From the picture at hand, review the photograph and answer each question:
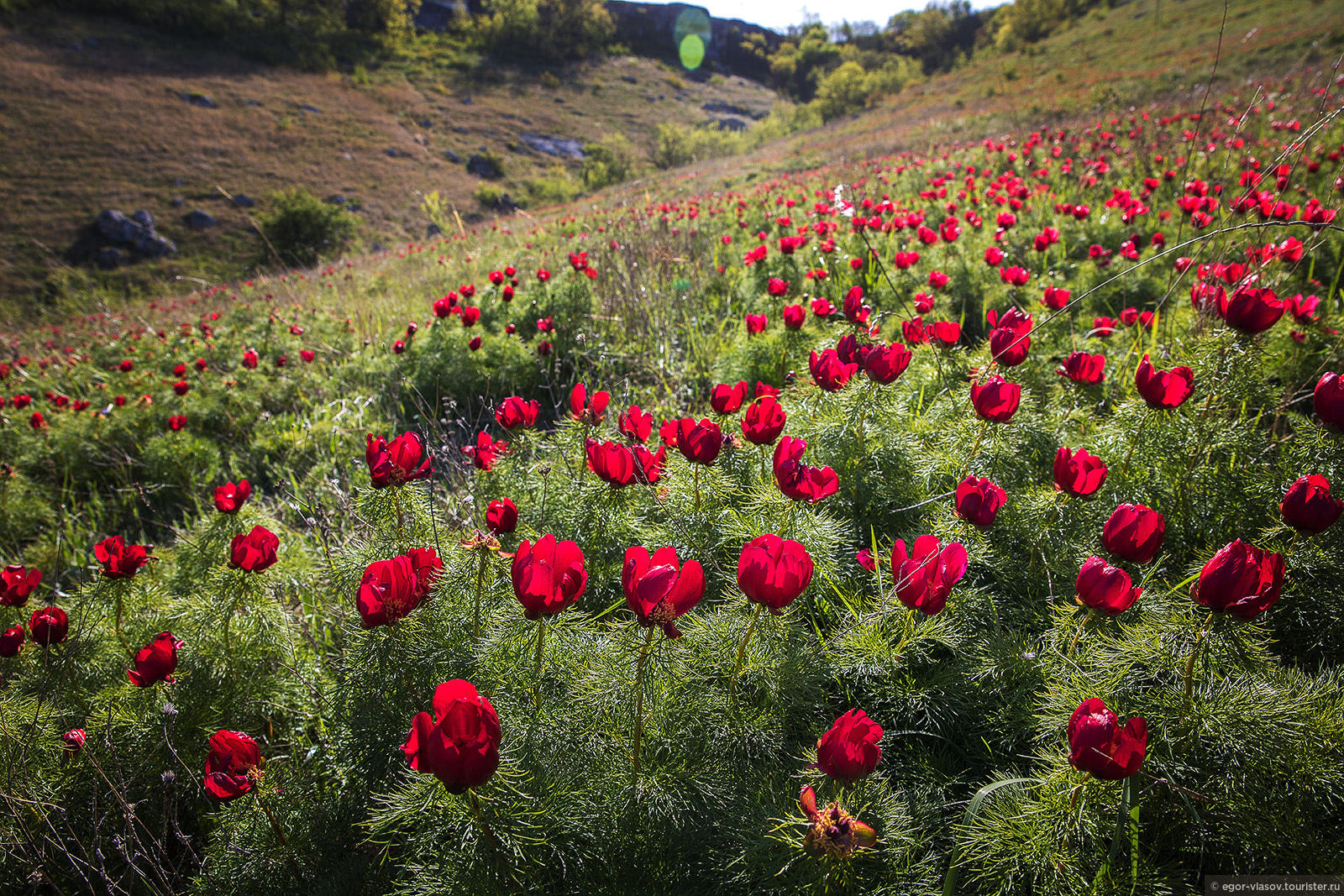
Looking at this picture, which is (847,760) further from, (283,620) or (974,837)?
(283,620)

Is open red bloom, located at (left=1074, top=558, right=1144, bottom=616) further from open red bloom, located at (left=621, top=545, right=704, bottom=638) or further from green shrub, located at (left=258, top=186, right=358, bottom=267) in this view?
green shrub, located at (left=258, top=186, right=358, bottom=267)

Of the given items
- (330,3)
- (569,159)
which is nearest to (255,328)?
(569,159)

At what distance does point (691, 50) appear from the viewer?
63281 millimetres

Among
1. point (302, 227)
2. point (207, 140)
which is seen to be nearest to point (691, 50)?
point (207, 140)

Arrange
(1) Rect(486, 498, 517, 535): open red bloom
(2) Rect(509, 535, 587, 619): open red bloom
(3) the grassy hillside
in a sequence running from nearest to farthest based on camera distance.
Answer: (2) Rect(509, 535, 587, 619): open red bloom → (1) Rect(486, 498, 517, 535): open red bloom → (3) the grassy hillside

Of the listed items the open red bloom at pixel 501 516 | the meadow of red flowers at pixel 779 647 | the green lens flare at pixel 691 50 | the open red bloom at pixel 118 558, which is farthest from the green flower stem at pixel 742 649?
the green lens flare at pixel 691 50

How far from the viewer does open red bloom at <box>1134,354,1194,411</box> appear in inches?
60.6

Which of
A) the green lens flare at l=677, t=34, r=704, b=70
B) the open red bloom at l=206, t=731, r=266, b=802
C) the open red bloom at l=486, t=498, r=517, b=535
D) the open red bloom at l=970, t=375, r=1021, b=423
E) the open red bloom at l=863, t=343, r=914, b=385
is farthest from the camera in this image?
the green lens flare at l=677, t=34, r=704, b=70

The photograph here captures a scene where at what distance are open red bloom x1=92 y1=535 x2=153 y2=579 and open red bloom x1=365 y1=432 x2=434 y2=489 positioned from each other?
2.63ft

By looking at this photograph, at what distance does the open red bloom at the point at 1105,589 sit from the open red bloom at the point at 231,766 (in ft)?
6.19

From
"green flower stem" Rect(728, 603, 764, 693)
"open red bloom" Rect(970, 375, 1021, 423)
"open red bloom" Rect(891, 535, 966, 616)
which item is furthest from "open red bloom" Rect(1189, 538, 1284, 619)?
"green flower stem" Rect(728, 603, 764, 693)

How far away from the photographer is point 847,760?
945 millimetres

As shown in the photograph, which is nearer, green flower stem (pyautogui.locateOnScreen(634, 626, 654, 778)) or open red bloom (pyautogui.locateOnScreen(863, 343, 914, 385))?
green flower stem (pyautogui.locateOnScreen(634, 626, 654, 778))

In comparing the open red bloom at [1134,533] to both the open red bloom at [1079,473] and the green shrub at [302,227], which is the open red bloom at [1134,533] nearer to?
the open red bloom at [1079,473]
